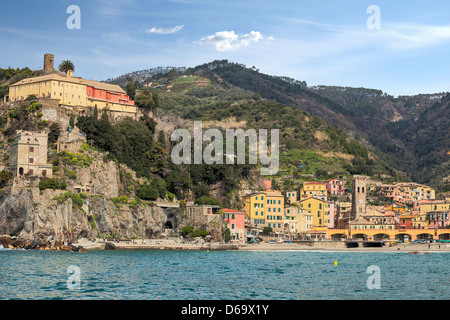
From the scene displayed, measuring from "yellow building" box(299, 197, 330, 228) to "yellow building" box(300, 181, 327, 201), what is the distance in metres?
3.85

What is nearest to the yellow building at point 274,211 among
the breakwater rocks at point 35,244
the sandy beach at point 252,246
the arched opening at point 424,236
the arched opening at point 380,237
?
the sandy beach at point 252,246

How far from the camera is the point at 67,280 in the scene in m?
39.0

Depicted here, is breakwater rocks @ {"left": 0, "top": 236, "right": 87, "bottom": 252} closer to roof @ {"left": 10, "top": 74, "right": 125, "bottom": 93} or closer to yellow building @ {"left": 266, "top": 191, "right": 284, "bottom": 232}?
roof @ {"left": 10, "top": 74, "right": 125, "bottom": 93}

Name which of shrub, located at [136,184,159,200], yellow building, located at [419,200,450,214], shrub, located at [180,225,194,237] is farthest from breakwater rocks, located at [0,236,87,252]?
yellow building, located at [419,200,450,214]

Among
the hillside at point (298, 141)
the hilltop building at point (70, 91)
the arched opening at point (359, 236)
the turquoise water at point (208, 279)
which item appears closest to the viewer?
the turquoise water at point (208, 279)

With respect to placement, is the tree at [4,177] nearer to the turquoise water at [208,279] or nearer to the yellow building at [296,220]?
the turquoise water at [208,279]

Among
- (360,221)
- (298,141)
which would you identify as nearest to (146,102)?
(360,221)

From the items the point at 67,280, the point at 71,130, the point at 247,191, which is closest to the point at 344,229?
the point at 247,191

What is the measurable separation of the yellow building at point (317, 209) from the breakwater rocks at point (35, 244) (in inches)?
1607

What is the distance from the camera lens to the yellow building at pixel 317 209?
9800 centimetres

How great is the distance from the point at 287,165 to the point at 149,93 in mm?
30042

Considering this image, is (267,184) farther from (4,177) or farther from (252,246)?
(4,177)

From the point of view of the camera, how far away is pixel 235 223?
8362cm

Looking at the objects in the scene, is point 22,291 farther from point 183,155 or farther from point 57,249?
point 183,155
